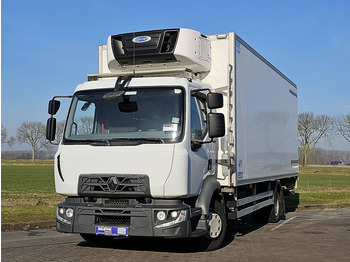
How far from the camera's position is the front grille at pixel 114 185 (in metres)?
7.02

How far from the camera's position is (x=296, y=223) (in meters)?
12.9

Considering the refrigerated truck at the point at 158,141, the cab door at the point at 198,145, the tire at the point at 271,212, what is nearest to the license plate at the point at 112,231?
the refrigerated truck at the point at 158,141

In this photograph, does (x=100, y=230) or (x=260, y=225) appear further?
(x=260, y=225)

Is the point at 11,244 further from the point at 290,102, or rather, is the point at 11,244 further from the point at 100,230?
the point at 290,102

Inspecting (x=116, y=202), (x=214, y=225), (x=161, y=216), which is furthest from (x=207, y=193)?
(x=116, y=202)

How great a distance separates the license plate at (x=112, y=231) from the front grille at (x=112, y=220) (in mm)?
99

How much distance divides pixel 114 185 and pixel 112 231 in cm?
68

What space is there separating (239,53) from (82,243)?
15.5 feet

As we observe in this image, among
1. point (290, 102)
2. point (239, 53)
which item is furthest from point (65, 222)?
point (290, 102)

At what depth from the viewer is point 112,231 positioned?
7.09 m

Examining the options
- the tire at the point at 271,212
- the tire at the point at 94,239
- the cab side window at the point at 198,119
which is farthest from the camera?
the tire at the point at 271,212

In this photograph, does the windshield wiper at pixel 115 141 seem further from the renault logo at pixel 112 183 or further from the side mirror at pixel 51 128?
the side mirror at pixel 51 128

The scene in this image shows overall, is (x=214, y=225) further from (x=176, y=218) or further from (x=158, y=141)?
(x=158, y=141)

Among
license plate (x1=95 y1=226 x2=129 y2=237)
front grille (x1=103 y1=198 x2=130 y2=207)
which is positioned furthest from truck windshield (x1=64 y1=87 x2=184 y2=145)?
license plate (x1=95 y1=226 x2=129 y2=237)
